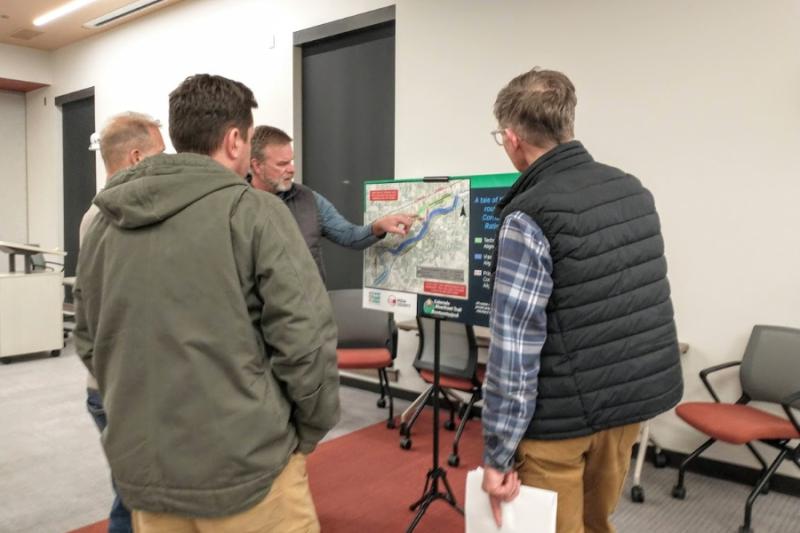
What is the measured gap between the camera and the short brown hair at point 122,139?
80.3 inches

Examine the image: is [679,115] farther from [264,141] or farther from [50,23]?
[50,23]

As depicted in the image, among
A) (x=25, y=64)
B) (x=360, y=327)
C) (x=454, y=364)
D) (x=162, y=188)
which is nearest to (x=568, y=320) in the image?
(x=162, y=188)

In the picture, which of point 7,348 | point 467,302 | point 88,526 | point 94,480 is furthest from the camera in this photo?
point 7,348

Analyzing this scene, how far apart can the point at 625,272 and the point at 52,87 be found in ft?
30.8

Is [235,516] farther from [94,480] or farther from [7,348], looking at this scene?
[7,348]

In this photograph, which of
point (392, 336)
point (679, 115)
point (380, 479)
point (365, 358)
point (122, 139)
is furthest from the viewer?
point (392, 336)

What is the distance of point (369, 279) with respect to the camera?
2830 mm

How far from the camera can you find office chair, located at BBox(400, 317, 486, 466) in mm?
3619

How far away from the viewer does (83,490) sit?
10.2 ft

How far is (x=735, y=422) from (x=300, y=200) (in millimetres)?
2322

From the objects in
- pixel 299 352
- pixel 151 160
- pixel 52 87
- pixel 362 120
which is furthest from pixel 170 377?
pixel 52 87

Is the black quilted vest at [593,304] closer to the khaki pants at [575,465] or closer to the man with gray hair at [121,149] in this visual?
the khaki pants at [575,465]

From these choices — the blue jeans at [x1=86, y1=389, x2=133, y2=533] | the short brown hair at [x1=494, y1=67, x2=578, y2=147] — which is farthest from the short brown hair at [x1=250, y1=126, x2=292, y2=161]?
the short brown hair at [x1=494, y1=67, x2=578, y2=147]

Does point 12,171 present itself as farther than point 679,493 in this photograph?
Yes
